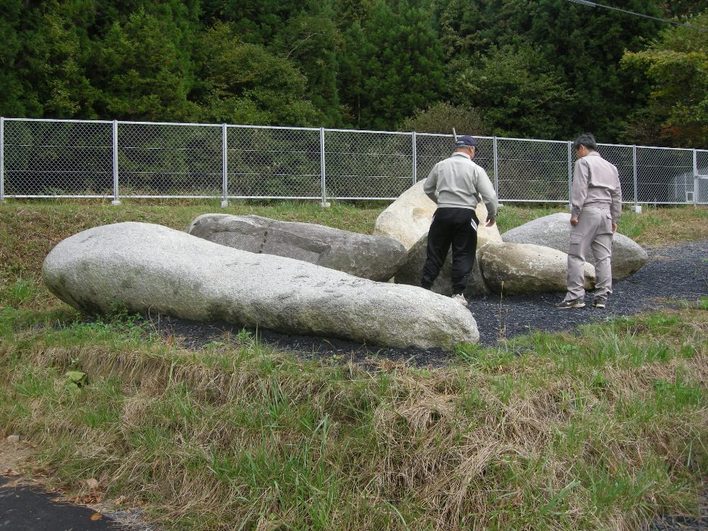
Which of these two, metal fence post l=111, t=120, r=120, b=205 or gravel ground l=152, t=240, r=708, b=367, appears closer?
gravel ground l=152, t=240, r=708, b=367

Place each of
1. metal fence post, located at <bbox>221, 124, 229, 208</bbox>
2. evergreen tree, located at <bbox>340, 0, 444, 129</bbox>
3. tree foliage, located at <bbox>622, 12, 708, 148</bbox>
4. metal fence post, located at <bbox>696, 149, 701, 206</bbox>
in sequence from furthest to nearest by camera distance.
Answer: evergreen tree, located at <bbox>340, 0, 444, 129</bbox> < tree foliage, located at <bbox>622, 12, 708, 148</bbox> < metal fence post, located at <bbox>696, 149, 701, 206</bbox> < metal fence post, located at <bbox>221, 124, 229, 208</bbox>

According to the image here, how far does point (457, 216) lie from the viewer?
7.67 metres

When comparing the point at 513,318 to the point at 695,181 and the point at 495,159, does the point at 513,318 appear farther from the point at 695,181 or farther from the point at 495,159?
the point at 695,181

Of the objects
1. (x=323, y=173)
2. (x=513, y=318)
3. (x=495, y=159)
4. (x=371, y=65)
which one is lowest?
(x=513, y=318)

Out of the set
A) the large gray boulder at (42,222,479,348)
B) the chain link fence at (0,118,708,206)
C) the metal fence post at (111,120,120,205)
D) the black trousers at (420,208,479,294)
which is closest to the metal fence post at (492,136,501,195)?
the chain link fence at (0,118,708,206)

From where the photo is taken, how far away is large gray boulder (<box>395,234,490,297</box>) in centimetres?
861

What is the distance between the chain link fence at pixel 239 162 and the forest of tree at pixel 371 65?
95.2 inches

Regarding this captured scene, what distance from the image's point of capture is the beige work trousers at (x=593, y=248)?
770 centimetres

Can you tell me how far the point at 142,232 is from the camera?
24.4ft

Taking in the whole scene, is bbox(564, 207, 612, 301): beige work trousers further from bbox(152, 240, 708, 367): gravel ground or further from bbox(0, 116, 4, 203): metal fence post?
bbox(0, 116, 4, 203): metal fence post

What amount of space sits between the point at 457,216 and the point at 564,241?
3.11 metres

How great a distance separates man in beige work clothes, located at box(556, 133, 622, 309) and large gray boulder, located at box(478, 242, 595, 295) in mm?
409

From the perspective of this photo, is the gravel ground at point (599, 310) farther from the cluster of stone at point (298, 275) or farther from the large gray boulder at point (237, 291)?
the large gray boulder at point (237, 291)

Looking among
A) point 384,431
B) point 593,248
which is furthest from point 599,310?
point 384,431
